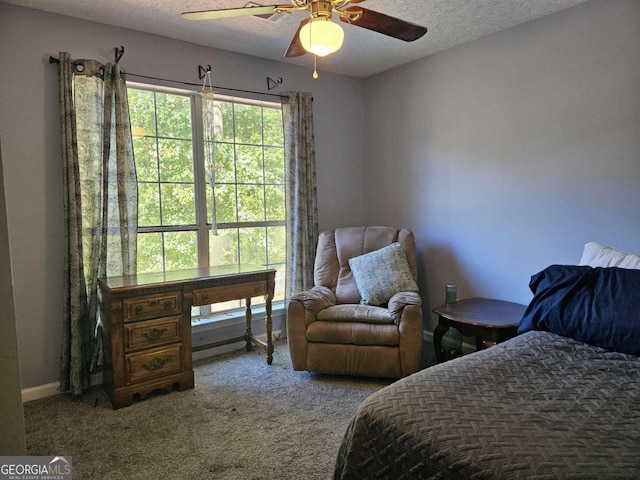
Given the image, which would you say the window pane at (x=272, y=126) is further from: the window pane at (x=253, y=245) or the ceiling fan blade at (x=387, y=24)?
the ceiling fan blade at (x=387, y=24)

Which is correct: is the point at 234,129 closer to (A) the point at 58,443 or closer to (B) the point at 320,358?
(B) the point at 320,358

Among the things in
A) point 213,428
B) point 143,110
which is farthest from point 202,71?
point 213,428

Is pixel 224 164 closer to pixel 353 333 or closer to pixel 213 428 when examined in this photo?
pixel 353 333

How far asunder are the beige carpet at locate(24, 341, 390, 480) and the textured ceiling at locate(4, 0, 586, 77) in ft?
8.40

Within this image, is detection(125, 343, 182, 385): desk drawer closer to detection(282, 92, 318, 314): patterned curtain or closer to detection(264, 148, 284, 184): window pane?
detection(282, 92, 318, 314): patterned curtain

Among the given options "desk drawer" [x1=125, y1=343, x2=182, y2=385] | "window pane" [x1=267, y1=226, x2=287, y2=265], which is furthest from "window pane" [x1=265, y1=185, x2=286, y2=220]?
"desk drawer" [x1=125, y1=343, x2=182, y2=385]

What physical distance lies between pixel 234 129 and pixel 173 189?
774mm

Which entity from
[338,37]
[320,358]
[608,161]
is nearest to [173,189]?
[320,358]

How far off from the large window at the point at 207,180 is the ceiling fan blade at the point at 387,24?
1758 mm

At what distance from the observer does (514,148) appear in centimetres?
314

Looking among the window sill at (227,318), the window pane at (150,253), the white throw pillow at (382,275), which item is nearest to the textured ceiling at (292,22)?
the window pane at (150,253)

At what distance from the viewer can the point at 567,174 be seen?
2842mm

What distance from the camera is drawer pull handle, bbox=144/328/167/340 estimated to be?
2711 millimetres

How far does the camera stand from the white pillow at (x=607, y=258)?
2209 millimetres
